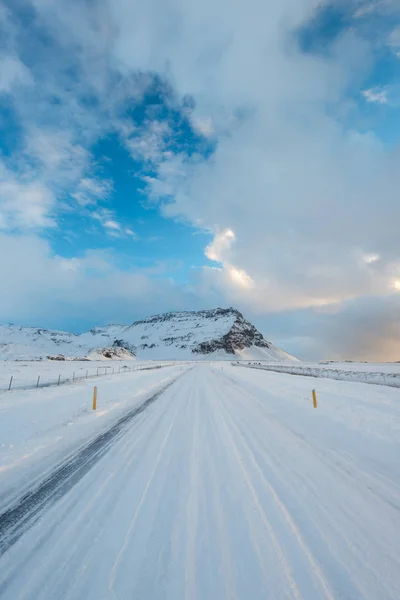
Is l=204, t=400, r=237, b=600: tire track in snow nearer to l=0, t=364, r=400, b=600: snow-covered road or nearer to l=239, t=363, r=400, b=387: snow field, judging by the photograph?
l=0, t=364, r=400, b=600: snow-covered road

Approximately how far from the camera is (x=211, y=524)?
12.5ft

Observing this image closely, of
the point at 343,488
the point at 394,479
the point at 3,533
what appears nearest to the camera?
the point at 3,533

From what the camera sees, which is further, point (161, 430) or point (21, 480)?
point (161, 430)

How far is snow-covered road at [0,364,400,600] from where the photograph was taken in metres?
2.78

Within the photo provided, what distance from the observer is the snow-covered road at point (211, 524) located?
9.12 ft

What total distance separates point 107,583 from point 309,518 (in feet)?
9.19

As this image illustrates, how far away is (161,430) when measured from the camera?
8781 mm

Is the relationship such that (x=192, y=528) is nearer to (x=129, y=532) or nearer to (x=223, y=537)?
(x=223, y=537)

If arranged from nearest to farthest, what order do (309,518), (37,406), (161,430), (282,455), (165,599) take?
(165,599), (309,518), (282,455), (161,430), (37,406)

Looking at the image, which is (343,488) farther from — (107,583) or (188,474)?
(107,583)

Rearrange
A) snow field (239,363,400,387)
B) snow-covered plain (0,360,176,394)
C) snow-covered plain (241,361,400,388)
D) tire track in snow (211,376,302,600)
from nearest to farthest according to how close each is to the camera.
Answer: tire track in snow (211,376,302,600)
snow-covered plain (0,360,176,394)
snow field (239,363,400,387)
snow-covered plain (241,361,400,388)

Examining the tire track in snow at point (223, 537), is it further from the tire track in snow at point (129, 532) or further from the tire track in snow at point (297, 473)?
the tire track in snow at point (129, 532)

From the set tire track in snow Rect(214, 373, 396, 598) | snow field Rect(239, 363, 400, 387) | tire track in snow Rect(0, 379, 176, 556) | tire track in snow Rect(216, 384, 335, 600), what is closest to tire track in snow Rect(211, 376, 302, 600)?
tire track in snow Rect(216, 384, 335, 600)

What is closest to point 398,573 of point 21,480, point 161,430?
point 21,480
